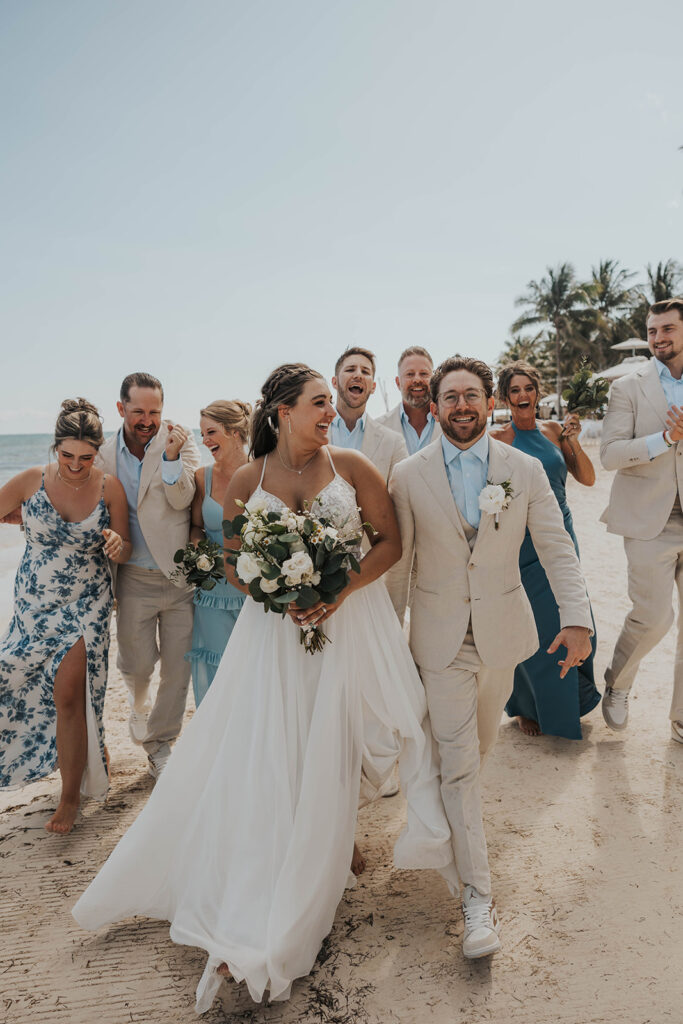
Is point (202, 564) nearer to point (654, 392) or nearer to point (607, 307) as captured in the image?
point (654, 392)

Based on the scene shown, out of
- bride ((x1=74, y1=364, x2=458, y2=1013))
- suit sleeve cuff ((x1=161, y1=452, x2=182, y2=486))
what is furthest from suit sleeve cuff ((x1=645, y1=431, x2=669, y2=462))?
suit sleeve cuff ((x1=161, y1=452, x2=182, y2=486))

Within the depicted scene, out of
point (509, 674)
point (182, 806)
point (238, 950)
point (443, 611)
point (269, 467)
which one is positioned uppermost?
point (269, 467)

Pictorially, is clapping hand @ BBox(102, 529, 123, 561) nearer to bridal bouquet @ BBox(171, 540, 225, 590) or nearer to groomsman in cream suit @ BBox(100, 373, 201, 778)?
groomsman in cream suit @ BBox(100, 373, 201, 778)

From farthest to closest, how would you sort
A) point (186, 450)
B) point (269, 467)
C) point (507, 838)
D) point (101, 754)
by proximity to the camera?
point (186, 450) → point (101, 754) → point (507, 838) → point (269, 467)

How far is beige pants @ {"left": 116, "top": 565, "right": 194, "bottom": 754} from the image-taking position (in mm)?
5020

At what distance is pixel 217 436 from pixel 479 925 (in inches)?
132

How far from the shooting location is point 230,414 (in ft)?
15.8

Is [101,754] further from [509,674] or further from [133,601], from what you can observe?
[509,674]

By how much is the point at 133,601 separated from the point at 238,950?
2.70 m

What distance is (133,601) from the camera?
5.01m

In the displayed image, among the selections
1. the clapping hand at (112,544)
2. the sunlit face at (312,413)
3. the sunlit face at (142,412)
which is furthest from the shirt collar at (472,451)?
the sunlit face at (142,412)

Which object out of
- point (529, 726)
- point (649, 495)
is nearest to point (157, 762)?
point (529, 726)

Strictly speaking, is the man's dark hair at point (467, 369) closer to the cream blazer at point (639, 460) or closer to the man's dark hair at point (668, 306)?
the cream blazer at point (639, 460)

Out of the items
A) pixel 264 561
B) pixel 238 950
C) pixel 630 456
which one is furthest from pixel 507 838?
pixel 630 456
